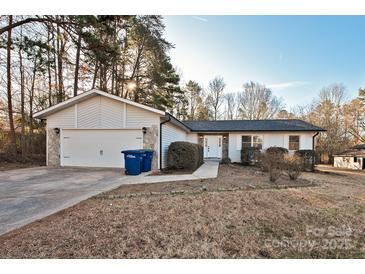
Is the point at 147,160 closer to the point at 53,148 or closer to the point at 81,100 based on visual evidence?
the point at 81,100

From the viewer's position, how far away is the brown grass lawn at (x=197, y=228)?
2.55 m

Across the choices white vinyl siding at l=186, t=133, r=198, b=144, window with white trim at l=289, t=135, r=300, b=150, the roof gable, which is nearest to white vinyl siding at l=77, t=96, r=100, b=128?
the roof gable

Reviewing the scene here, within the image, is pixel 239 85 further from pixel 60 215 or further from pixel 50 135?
pixel 60 215

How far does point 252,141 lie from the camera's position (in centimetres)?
1482

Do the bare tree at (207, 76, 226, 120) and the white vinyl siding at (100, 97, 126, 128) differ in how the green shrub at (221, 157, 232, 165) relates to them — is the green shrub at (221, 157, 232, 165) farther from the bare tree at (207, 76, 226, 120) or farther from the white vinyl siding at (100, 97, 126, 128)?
the bare tree at (207, 76, 226, 120)

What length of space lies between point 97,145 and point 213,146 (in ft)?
30.1

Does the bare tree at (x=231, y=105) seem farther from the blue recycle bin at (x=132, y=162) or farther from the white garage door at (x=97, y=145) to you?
the blue recycle bin at (x=132, y=162)

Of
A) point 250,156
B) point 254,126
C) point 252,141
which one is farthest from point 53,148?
point 254,126

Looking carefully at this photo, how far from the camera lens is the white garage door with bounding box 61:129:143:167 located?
9812mm

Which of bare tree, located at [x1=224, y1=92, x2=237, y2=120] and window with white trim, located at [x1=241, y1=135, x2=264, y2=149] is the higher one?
bare tree, located at [x1=224, y1=92, x2=237, y2=120]

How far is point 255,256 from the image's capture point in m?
2.50

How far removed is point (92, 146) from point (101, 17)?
6.11m

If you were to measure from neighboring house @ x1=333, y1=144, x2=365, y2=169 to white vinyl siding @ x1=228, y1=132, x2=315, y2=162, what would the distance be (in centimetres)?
662

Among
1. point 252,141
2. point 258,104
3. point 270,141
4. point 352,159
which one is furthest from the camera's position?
point 258,104
